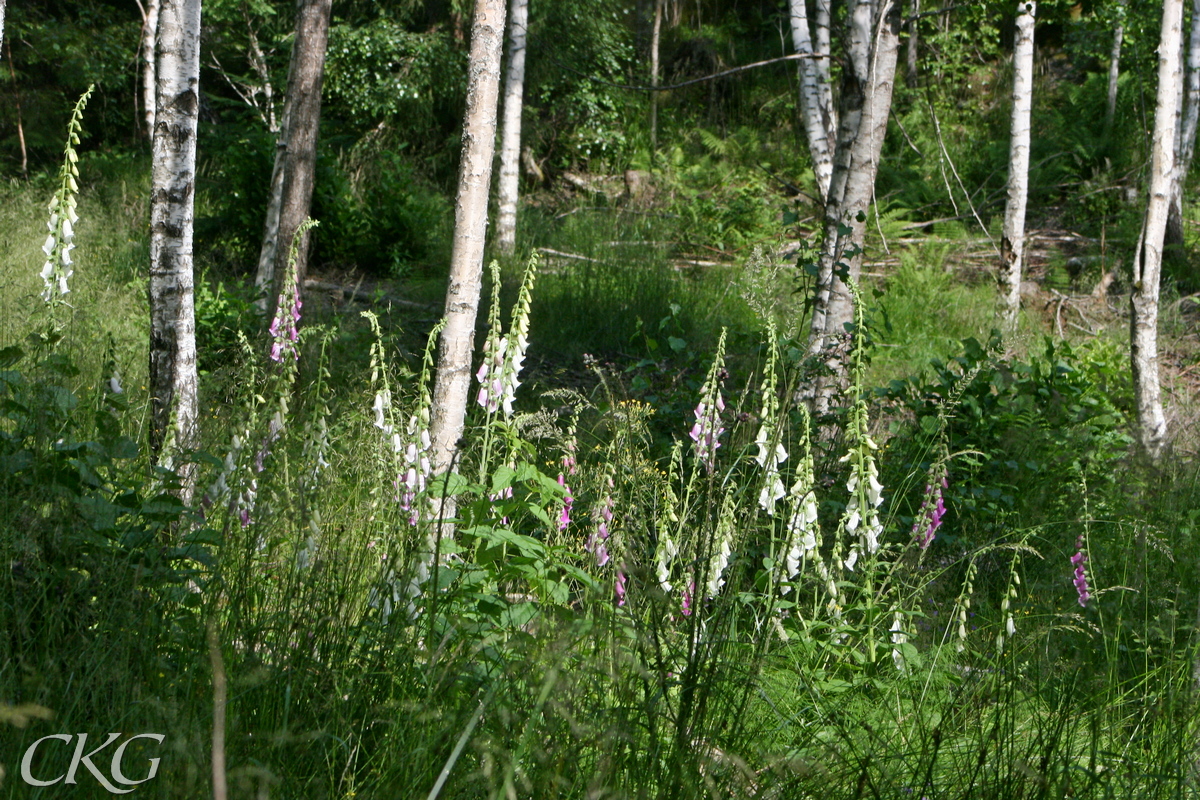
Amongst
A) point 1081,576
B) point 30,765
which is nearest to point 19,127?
point 30,765

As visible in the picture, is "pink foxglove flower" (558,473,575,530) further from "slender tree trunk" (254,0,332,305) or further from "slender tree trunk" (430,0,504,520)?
"slender tree trunk" (254,0,332,305)

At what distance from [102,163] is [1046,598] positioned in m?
14.6

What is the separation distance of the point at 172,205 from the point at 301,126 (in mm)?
3517

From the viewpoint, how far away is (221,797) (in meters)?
0.87

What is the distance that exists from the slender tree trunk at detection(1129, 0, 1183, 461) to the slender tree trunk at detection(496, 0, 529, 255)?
6746 millimetres

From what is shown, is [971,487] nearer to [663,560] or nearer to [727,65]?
[663,560]

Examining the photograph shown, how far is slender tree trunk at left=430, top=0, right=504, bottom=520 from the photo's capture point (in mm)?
3906

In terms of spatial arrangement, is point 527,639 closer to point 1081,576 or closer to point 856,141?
point 1081,576

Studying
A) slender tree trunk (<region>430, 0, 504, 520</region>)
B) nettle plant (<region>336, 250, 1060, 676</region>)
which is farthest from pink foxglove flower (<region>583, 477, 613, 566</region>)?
slender tree trunk (<region>430, 0, 504, 520</region>)

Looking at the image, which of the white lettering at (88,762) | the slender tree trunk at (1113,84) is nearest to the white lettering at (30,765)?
the white lettering at (88,762)

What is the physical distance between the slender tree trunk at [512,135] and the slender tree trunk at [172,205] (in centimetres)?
701

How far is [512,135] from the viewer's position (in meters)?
11.8

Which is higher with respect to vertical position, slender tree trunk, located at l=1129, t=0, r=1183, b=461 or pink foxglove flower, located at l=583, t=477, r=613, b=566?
slender tree trunk, located at l=1129, t=0, r=1183, b=461

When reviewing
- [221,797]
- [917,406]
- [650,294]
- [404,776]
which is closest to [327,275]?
[650,294]
